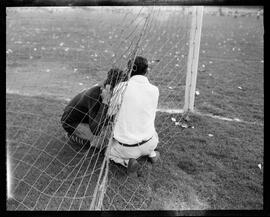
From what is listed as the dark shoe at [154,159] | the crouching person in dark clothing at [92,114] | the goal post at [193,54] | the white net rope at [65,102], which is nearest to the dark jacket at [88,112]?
the crouching person in dark clothing at [92,114]

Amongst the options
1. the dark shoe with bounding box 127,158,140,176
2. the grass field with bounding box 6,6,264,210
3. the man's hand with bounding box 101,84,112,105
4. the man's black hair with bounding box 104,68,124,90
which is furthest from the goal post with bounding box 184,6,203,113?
the dark shoe with bounding box 127,158,140,176

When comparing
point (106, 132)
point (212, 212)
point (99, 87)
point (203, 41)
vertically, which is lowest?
point (203, 41)

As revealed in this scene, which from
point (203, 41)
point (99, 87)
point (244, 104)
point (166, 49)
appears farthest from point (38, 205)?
point (203, 41)

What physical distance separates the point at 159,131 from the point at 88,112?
1.04m

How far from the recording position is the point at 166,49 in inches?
306

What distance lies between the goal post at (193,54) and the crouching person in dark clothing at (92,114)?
1369 mm

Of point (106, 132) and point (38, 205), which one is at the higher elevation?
point (106, 132)

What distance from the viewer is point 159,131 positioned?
4.07 meters

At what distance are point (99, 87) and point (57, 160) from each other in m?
0.85

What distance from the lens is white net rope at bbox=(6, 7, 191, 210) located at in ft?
9.62

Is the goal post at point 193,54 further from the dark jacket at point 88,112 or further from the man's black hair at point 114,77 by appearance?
the dark jacket at point 88,112

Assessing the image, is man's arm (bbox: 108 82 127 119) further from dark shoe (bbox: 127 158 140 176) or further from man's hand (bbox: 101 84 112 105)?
dark shoe (bbox: 127 158 140 176)

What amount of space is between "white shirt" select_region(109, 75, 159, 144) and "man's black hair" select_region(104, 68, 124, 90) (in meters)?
0.07
